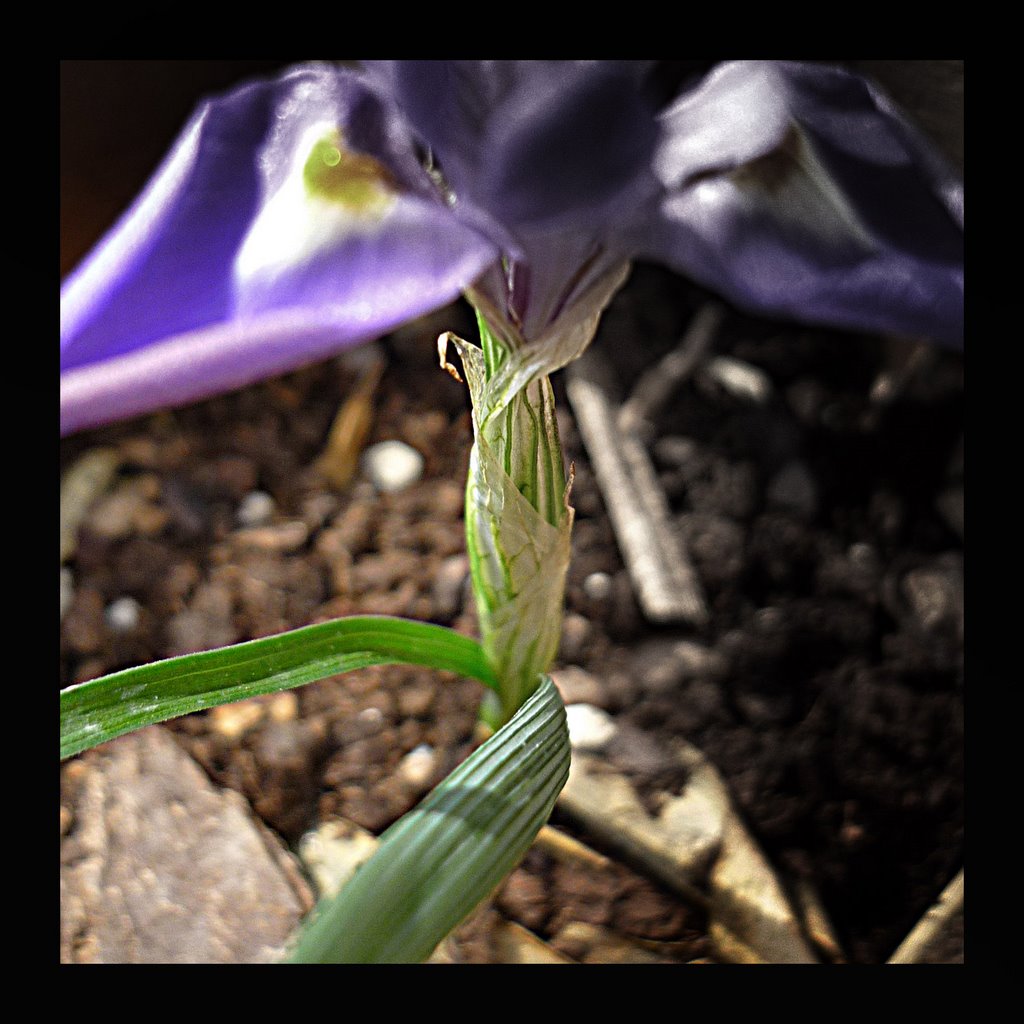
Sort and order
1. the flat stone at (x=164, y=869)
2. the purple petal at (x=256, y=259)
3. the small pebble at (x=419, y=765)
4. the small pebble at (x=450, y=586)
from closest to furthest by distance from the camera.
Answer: the purple petal at (x=256, y=259), the flat stone at (x=164, y=869), the small pebble at (x=419, y=765), the small pebble at (x=450, y=586)

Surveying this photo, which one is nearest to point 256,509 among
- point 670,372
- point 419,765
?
point 419,765

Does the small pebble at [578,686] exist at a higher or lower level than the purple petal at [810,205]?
lower

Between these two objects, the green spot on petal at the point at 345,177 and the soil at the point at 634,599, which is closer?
the green spot on petal at the point at 345,177

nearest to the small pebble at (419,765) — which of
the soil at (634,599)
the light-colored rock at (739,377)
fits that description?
the soil at (634,599)

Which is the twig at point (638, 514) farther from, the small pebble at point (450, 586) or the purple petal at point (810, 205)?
the purple petal at point (810, 205)

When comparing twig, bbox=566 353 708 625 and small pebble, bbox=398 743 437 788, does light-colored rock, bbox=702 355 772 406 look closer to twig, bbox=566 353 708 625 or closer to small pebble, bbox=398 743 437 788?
twig, bbox=566 353 708 625

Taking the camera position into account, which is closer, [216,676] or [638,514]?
[216,676]

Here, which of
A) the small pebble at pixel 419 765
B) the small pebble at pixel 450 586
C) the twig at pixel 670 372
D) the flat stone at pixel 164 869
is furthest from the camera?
the twig at pixel 670 372

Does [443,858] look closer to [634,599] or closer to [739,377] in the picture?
[634,599]
